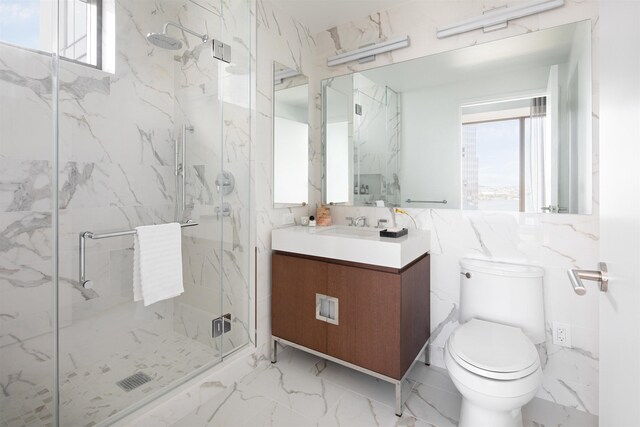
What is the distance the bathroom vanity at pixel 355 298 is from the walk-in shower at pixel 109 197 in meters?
0.33

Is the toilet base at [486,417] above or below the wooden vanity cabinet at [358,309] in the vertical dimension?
below

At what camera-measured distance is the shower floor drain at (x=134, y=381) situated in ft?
5.18

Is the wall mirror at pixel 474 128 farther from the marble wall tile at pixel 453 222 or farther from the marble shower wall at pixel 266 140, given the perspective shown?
the marble shower wall at pixel 266 140

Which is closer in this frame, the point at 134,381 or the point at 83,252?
the point at 83,252

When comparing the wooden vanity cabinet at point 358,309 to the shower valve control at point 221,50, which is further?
the shower valve control at point 221,50

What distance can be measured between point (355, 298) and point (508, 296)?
0.84 meters

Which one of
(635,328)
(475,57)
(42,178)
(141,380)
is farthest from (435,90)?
(141,380)

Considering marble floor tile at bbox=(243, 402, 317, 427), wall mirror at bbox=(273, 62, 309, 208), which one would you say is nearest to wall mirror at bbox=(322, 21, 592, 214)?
wall mirror at bbox=(273, 62, 309, 208)

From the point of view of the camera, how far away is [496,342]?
1.56 metres

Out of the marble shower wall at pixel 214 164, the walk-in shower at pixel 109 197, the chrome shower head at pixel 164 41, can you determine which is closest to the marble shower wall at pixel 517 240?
the marble shower wall at pixel 214 164

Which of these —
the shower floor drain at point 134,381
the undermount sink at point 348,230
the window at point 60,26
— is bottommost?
the shower floor drain at point 134,381

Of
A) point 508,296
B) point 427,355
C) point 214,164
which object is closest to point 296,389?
point 427,355

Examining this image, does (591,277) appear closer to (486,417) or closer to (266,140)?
(486,417)

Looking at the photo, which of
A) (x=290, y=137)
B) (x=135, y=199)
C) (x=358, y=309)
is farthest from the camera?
(x=290, y=137)
